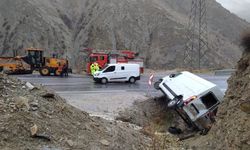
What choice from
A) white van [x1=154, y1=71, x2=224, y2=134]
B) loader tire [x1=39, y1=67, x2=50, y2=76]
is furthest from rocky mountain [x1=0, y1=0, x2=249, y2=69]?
white van [x1=154, y1=71, x2=224, y2=134]

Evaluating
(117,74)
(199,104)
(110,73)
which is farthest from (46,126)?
(117,74)

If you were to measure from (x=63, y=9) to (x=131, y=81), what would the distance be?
5395 cm

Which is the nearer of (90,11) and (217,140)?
(217,140)

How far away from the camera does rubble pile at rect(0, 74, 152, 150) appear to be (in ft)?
32.5

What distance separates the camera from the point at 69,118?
38.1ft

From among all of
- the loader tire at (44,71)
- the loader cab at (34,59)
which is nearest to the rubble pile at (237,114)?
the loader tire at (44,71)

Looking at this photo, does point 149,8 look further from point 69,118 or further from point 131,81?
point 69,118

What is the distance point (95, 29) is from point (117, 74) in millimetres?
46660

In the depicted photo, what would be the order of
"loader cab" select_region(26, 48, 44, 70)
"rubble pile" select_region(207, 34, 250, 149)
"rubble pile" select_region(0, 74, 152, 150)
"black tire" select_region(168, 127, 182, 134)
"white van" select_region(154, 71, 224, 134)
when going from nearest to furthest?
"rubble pile" select_region(0, 74, 152, 150) < "rubble pile" select_region(207, 34, 250, 149) < "white van" select_region(154, 71, 224, 134) < "black tire" select_region(168, 127, 182, 134) < "loader cab" select_region(26, 48, 44, 70)

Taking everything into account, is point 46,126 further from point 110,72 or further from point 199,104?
point 110,72

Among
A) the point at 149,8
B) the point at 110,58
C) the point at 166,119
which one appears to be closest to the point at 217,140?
the point at 166,119

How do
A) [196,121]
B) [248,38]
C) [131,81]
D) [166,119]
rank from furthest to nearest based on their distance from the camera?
[131,81]
[166,119]
[196,121]
[248,38]

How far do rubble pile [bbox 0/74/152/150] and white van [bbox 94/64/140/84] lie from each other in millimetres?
23057

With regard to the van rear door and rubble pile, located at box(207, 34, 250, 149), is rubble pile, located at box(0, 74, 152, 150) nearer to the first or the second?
rubble pile, located at box(207, 34, 250, 149)
